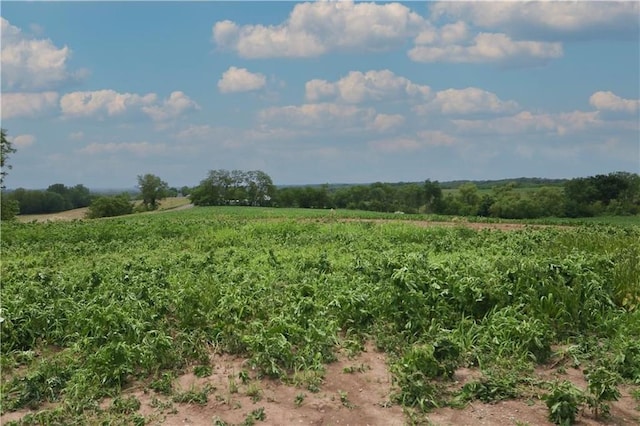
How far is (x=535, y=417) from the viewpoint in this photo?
4.37 meters

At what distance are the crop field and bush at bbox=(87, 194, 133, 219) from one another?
69752 mm

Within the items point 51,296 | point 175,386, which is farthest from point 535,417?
point 51,296

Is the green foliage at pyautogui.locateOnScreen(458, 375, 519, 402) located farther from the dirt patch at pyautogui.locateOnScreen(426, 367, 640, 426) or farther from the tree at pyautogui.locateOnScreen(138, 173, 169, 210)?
the tree at pyautogui.locateOnScreen(138, 173, 169, 210)

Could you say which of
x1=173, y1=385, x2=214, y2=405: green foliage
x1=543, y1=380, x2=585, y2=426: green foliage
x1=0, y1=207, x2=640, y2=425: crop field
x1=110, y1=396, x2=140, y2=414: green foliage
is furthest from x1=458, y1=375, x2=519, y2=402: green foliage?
x1=110, y1=396, x2=140, y2=414: green foliage

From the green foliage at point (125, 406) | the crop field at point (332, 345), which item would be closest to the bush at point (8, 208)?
the crop field at point (332, 345)

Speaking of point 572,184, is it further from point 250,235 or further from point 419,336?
point 419,336

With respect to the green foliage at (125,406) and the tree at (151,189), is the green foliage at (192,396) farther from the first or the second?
the tree at (151,189)

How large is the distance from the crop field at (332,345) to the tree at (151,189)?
81084 mm

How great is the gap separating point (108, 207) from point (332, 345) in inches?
2959

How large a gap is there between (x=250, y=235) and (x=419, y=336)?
1148cm

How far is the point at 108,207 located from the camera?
245 feet

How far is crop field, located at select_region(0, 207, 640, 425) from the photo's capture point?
15.3 ft

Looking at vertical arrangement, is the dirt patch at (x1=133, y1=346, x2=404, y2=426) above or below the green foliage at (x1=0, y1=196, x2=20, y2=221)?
below

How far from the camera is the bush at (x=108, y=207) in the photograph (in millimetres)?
73500
